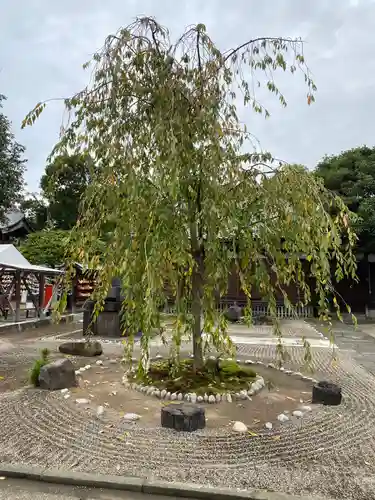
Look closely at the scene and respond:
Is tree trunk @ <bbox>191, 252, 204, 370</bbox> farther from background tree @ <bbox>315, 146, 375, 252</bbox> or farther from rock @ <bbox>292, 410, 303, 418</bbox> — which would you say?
background tree @ <bbox>315, 146, 375, 252</bbox>

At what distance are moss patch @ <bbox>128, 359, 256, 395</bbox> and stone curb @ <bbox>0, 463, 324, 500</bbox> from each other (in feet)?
6.72

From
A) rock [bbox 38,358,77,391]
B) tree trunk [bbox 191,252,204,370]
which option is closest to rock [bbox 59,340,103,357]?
rock [bbox 38,358,77,391]

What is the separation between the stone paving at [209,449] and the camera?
3.06 meters

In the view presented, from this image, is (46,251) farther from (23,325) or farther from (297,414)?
(297,414)

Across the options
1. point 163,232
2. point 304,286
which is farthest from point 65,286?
point 304,286

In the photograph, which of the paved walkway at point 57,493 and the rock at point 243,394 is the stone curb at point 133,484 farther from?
the rock at point 243,394

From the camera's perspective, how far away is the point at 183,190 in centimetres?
458

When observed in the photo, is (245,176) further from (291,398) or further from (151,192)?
(291,398)

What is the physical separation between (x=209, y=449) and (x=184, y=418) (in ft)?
1.49

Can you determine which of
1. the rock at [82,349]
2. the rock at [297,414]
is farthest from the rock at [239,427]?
the rock at [82,349]

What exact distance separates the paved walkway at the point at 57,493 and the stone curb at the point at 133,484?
38 millimetres

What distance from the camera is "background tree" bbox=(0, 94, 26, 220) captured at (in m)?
15.0

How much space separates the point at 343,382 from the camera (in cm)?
613

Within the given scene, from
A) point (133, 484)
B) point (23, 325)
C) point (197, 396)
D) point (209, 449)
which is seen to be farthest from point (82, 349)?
point (23, 325)
